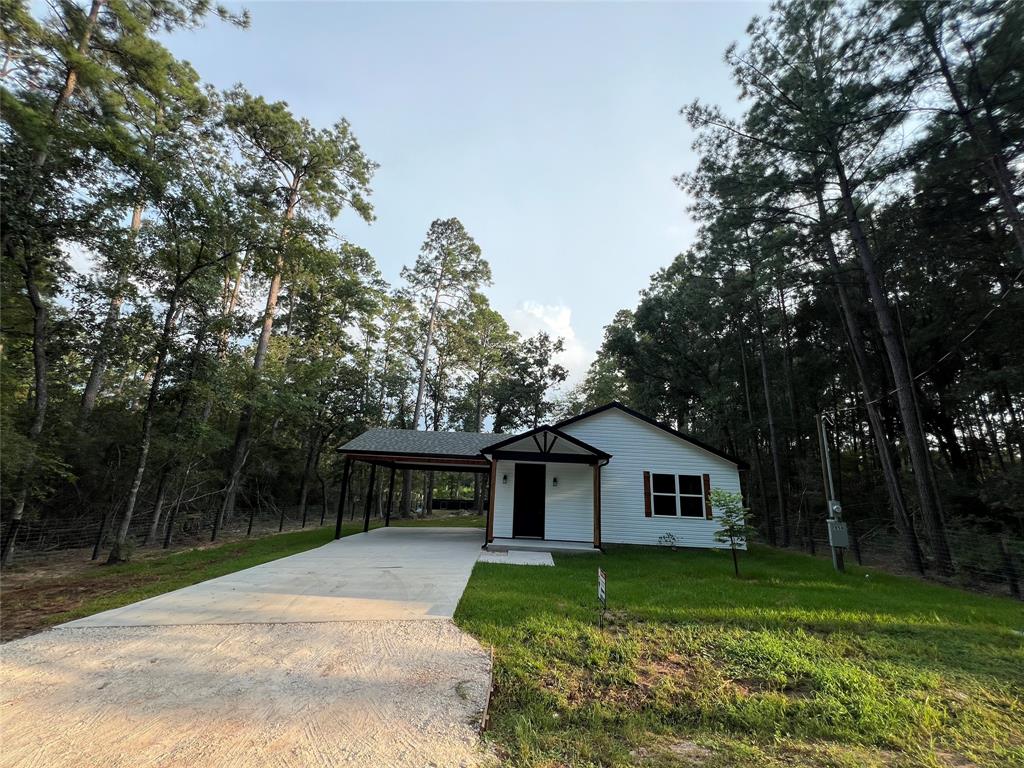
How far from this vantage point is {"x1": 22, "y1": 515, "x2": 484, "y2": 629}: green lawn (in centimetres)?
500

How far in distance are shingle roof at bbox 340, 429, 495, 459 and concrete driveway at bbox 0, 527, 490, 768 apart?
5847 mm

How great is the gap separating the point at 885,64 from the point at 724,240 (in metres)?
4.27

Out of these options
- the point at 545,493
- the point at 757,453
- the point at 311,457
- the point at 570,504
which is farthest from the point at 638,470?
the point at 311,457

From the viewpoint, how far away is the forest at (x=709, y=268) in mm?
7766

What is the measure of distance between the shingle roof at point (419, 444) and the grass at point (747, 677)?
565 cm

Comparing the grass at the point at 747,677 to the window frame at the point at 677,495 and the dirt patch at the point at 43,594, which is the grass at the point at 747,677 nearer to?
the dirt patch at the point at 43,594

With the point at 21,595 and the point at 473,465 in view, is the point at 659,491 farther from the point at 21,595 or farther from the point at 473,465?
the point at 21,595

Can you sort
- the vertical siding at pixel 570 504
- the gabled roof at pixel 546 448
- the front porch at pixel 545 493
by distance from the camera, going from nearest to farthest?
the gabled roof at pixel 546 448
the front porch at pixel 545 493
the vertical siding at pixel 570 504

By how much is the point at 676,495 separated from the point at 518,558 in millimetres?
5251

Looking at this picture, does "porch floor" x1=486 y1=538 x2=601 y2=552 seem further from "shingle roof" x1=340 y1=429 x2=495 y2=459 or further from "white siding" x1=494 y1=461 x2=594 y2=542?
"shingle roof" x1=340 y1=429 x2=495 y2=459

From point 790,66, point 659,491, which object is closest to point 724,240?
point 790,66

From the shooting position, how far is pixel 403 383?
24297 millimetres

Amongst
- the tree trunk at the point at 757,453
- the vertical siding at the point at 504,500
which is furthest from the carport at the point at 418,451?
the tree trunk at the point at 757,453

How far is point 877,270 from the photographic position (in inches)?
408
